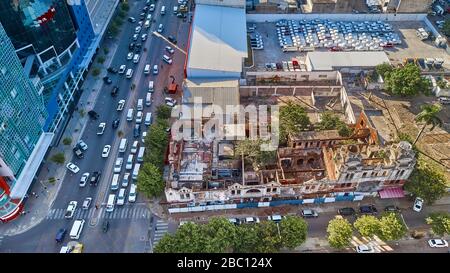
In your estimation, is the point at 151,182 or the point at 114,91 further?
the point at 114,91

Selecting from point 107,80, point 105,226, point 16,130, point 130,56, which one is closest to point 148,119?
point 107,80

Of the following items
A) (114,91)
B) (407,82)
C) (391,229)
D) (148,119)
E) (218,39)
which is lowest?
(391,229)

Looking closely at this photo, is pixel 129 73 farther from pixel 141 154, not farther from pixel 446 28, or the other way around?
pixel 446 28

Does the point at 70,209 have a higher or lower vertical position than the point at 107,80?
lower

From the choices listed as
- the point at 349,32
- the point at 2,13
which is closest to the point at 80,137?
the point at 2,13

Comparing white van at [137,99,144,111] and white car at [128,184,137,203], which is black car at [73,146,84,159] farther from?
white van at [137,99,144,111]

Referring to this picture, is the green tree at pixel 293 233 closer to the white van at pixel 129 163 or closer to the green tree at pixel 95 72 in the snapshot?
the white van at pixel 129 163

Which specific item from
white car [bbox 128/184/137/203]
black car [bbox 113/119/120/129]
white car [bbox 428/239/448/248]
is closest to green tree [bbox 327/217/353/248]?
white car [bbox 428/239/448/248]
